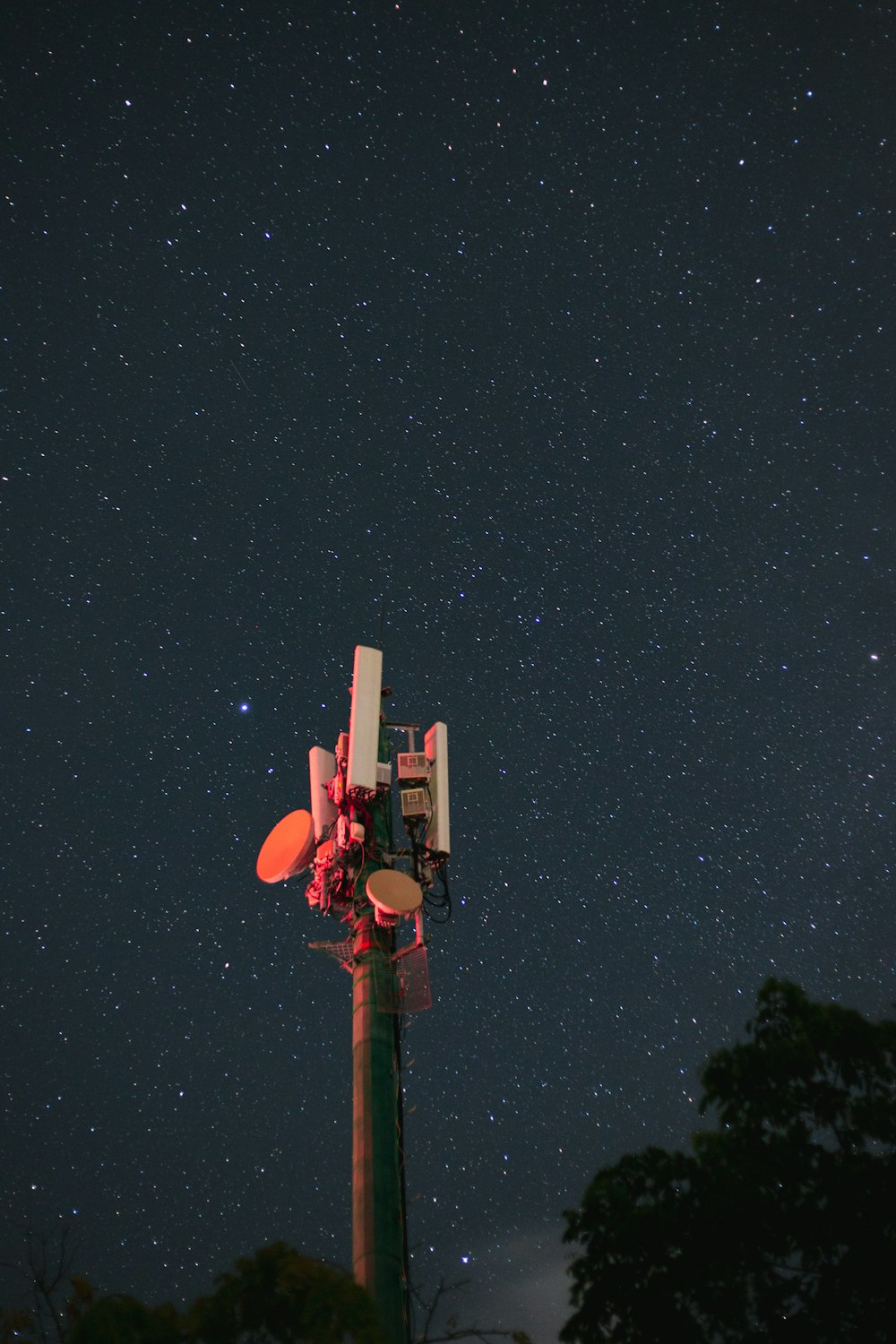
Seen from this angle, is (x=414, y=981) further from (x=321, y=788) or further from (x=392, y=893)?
(x=321, y=788)

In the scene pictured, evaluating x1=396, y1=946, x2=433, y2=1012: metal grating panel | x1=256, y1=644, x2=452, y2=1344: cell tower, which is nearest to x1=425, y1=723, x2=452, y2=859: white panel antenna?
x1=256, y1=644, x2=452, y2=1344: cell tower

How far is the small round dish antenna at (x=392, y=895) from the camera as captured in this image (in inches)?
575

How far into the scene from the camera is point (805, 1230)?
11.0m

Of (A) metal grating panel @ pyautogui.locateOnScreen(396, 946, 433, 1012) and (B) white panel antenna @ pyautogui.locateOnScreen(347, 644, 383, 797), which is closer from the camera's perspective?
(A) metal grating panel @ pyautogui.locateOnScreen(396, 946, 433, 1012)

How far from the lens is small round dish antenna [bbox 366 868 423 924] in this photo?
14609 millimetres

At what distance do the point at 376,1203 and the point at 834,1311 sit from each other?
524 centimetres

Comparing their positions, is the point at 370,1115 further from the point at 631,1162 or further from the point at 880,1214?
the point at 880,1214

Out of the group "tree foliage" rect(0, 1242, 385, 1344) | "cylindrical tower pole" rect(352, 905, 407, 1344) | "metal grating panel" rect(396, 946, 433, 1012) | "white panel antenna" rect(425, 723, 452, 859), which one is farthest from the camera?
"white panel antenna" rect(425, 723, 452, 859)

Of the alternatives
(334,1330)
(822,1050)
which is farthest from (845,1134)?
(334,1330)

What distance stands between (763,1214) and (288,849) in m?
8.39

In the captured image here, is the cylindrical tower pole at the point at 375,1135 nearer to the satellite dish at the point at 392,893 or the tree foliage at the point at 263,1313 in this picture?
the satellite dish at the point at 392,893

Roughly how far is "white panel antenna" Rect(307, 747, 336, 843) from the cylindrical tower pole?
1.59 metres

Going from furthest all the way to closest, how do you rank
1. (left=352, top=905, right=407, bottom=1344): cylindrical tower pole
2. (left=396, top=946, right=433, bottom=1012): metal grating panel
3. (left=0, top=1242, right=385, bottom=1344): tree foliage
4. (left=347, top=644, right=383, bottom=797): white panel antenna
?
1. (left=347, top=644, right=383, bottom=797): white panel antenna
2. (left=396, top=946, right=433, bottom=1012): metal grating panel
3. (left=352, top=905, right=407, bottom=1344): cylindrical tower pole
4. (left=0, top=1242, right=385, bottom=1344): tree foliage

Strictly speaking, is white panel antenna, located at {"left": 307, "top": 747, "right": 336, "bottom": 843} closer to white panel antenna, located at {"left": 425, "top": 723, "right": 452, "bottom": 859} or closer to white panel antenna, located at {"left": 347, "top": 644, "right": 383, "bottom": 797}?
white panel antenna, located at {"left": 347, "top": 644, "right": 383, "bottom": 797}
